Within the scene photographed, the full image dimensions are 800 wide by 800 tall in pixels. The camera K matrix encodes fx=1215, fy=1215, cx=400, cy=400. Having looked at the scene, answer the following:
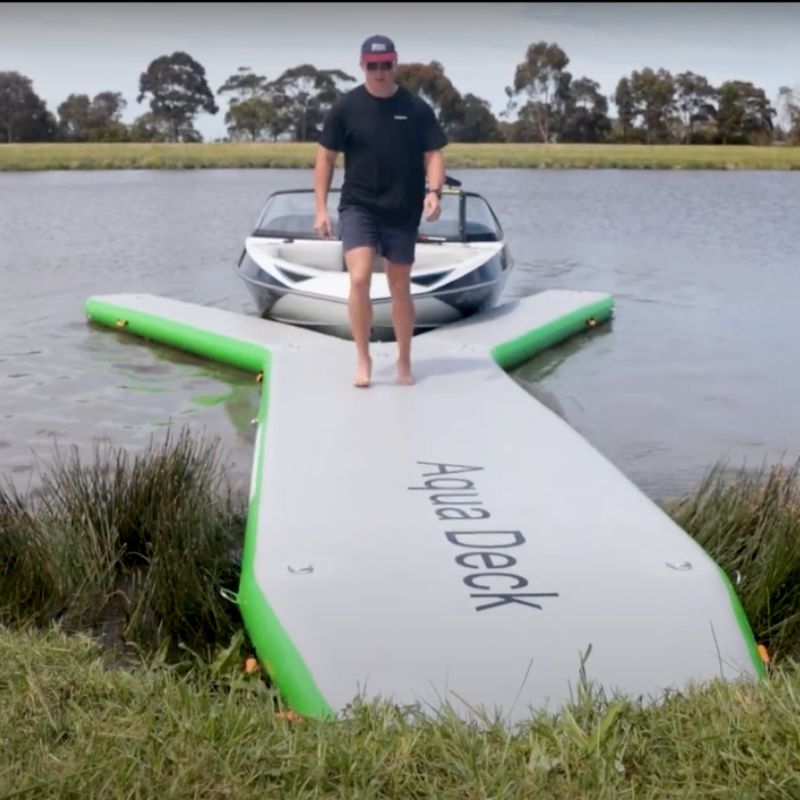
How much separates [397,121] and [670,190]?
1213 inches

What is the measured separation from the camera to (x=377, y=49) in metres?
6.48

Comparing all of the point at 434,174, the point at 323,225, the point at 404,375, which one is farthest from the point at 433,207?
the point at 404,375

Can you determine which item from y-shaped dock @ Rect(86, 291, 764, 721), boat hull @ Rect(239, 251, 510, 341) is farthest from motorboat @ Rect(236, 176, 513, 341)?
y-shaped dock @ Rect(86, 291, 764, 721)

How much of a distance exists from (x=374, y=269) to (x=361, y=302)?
3510 mm

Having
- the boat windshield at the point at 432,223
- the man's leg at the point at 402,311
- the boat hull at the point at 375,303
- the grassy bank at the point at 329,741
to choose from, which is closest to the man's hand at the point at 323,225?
the man's leg at the point at 402,311

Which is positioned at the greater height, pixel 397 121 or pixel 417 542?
pixel 397 121

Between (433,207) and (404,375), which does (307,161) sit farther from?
(433,207)

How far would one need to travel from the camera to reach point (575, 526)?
14.6ft

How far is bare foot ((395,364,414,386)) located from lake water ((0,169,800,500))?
0.99m

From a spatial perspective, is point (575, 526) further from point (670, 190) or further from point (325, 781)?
point (670, 190)

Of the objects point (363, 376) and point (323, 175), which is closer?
point (323, 175)

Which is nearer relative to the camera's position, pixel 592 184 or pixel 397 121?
pixel 397 121

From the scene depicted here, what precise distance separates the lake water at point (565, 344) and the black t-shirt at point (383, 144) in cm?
168

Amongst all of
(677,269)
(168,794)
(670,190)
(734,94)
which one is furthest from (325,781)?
(734,94)
